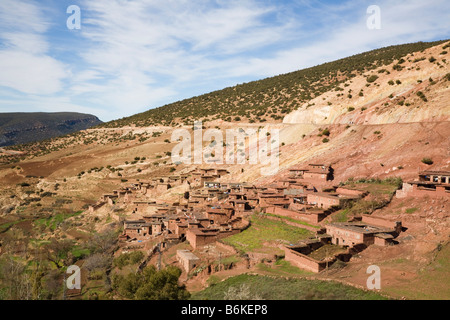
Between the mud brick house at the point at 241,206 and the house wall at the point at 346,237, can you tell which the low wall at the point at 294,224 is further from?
the mud brick house at the point at 241,206

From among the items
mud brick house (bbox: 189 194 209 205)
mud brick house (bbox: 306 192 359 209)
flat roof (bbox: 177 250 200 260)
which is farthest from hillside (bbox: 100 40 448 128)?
flat roof (bbox: 177 250 200 260)

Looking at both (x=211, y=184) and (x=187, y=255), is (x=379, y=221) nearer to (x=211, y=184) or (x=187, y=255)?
(x=187, y=255)

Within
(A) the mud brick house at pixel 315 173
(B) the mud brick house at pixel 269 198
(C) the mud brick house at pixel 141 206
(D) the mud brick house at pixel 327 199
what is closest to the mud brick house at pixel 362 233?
(D) the mud brick house at pixel 327 199

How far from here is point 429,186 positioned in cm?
2473

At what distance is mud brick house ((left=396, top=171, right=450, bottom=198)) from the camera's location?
2338 cm

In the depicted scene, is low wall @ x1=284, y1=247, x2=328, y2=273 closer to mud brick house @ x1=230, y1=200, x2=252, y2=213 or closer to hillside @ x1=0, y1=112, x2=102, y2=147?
mud brick house @ x1=230, y1=200, x2=252, y2=213

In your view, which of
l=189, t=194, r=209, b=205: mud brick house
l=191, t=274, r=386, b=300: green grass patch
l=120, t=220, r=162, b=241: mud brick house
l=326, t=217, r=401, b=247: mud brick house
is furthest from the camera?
l=189, t=194, r=209, b=205: mud brick house

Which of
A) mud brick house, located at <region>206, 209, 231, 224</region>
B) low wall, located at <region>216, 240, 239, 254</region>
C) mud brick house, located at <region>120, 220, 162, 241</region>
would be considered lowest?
mud brick house, located at <region>120, 220, 162, 241</region>

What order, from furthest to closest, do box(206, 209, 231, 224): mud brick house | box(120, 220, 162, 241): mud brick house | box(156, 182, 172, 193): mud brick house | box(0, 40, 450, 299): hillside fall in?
box(156, 182, 172, 193): mud brick house → box(120, 220, 162, 241): mud brick house → box(206, 209, 231, 224): mud brick house → box(0, 40, 450, 299): hillside

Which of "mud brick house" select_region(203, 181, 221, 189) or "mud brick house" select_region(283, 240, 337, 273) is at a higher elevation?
"mud brick house" select_region(203, 181, 221, 189)

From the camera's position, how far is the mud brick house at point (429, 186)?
76.7 ft

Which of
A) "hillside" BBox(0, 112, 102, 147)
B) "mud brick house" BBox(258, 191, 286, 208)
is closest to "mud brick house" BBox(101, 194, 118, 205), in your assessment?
"mud brick house" BBox(258, 191, 286, 208)

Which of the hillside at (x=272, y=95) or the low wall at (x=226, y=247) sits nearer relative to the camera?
the low wall at (x=226, y=247)

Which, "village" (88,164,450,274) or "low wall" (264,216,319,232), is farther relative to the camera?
"low wall" (264,216,319,232)
